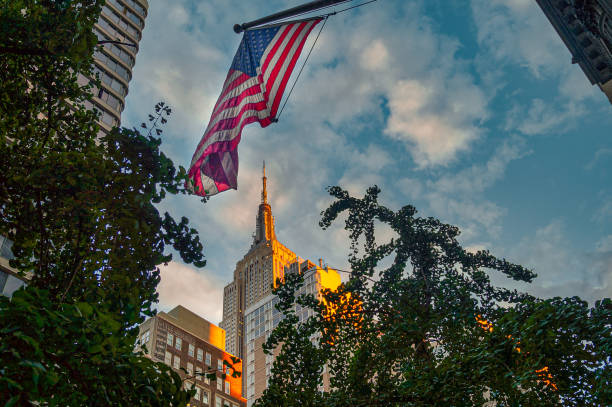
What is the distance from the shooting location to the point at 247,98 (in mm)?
12516

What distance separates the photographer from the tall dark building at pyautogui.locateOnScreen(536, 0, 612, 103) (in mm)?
19016

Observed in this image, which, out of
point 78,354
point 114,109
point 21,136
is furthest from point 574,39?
point 114,109

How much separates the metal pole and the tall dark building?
1307 cm

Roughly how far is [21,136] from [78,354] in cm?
625

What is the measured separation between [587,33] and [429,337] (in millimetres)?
14803

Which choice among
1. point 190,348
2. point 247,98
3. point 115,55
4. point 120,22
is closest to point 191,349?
point 190,348

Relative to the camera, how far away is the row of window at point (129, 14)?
40.7 metres

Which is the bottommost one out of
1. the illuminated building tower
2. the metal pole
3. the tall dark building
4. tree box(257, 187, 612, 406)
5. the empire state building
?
tree box(257, 187, 612, 406)

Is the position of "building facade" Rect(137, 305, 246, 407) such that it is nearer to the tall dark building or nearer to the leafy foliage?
the tall dark building

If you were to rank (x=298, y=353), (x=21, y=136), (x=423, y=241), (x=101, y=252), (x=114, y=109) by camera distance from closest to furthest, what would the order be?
(x=101, y=252), (x=21, y=136), (x=298, y=353), (x=423, y=241), (x=114, y=109)

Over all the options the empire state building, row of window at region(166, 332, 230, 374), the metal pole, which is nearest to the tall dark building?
the metal pole

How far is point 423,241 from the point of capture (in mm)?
20750

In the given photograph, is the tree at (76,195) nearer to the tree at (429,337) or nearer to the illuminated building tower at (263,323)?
the tree at (429,337)

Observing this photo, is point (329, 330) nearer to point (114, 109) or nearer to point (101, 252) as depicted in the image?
point (101, 252)
